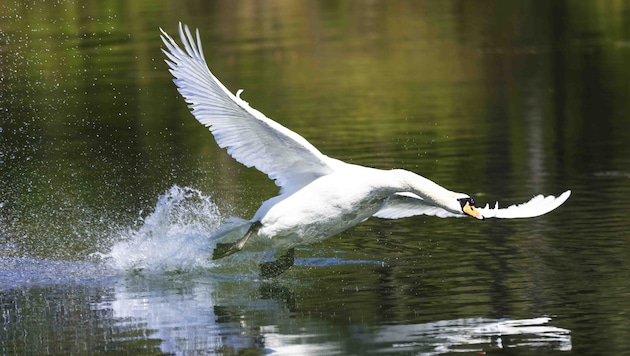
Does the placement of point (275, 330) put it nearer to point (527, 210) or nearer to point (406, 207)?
point (406, 207)

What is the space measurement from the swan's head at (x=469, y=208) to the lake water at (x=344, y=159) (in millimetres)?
680

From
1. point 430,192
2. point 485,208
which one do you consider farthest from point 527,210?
point 430,192

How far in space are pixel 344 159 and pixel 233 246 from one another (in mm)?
7276

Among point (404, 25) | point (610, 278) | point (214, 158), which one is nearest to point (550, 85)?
point (214, 158)

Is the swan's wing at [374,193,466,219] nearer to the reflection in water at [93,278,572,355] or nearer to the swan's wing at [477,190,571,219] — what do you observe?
the swan's wing at [477,190,571,219]

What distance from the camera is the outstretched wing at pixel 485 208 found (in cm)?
1144

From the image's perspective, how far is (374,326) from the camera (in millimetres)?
10109

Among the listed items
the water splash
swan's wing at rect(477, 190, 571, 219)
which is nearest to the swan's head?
swan's wing at rect(477, 190, 571, 219)

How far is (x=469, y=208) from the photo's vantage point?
37.2 ft

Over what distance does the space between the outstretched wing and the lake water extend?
55 centimetres

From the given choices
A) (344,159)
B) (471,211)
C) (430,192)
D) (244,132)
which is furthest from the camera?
(344,159)

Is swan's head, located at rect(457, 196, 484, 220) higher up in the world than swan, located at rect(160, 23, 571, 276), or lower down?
lower down

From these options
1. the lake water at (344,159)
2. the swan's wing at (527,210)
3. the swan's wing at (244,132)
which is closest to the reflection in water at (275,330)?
the lake water at (344,159)

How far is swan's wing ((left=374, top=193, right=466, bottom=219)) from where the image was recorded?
471 inches
